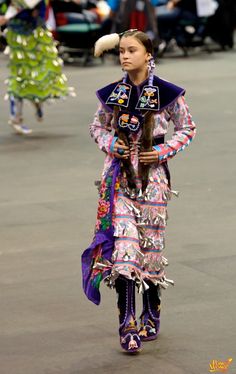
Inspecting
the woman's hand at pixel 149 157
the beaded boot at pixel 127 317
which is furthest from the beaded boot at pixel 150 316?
the woman's hand at pixel 149 157

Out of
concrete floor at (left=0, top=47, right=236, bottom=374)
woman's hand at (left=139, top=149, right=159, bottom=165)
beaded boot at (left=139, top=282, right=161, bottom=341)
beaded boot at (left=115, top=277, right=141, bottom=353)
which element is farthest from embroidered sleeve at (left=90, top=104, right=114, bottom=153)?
concrete floor at (left=0, top=47, right=236, bottom=374)

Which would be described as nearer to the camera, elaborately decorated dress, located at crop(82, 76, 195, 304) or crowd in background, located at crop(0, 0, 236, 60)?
elaborately decorated dress, located at crop(82, 76, 195, 304)

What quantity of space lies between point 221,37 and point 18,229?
1626 centimetres

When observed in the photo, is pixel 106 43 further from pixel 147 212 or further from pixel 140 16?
pixel 140 16

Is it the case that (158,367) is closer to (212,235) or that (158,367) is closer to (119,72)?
(212,235)

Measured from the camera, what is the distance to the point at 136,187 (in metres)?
6.61

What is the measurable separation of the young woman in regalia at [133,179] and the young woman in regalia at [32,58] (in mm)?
7900

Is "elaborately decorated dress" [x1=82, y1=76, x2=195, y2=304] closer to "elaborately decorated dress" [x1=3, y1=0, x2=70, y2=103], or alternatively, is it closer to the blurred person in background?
"elaborately decorated dress" [x1=3, y1=0, x2=70, y2=103]

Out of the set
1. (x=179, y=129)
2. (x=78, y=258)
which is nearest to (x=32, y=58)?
(x=78, y=258)

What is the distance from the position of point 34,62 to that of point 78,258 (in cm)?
629

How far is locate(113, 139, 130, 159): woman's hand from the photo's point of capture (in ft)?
21.4

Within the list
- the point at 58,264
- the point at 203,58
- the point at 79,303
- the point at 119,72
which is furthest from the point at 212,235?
the point at 203,58

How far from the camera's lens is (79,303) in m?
7.61

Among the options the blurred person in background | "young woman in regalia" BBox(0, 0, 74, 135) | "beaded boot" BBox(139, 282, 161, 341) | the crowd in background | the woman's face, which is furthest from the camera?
the crowd in background
